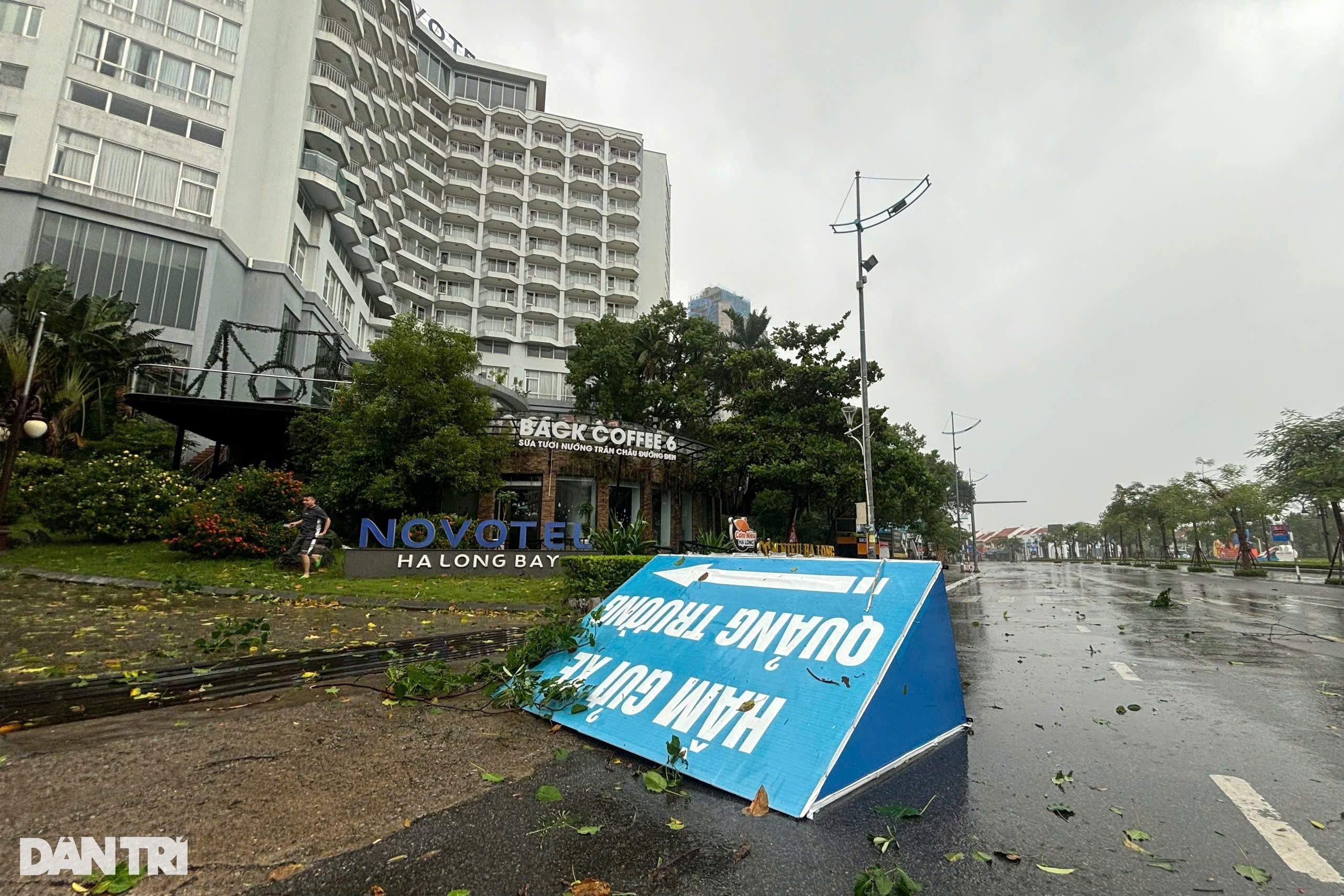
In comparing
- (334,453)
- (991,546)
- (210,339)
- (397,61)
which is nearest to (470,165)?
(397,61)

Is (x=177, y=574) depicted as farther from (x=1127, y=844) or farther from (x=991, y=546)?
(x=991, y=546)

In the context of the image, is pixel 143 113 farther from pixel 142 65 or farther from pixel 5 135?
pixel 5 135

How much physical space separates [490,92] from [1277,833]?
70949mm

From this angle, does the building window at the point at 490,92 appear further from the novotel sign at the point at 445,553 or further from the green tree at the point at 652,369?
the novotel sign at the point at 445,553

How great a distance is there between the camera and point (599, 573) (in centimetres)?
1101

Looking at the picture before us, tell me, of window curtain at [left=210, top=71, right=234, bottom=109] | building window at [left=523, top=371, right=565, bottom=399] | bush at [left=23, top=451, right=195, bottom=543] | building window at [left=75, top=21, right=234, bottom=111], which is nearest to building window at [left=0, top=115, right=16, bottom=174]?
building window at [left=75, top=21, right=234, bottom=111]

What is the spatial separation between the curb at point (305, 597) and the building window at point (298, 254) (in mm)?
22670

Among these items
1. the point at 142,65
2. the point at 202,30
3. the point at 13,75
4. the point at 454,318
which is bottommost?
the point at 13,75

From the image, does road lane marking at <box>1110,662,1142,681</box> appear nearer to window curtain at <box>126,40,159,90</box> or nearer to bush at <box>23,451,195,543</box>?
bush at <box>23,451,195,543</box>

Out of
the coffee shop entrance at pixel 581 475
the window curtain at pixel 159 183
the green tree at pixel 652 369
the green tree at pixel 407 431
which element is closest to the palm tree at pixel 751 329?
the green tree at pixel 652 369

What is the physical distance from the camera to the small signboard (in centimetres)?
336

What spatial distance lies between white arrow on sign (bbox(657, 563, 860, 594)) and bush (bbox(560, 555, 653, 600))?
4759 mm

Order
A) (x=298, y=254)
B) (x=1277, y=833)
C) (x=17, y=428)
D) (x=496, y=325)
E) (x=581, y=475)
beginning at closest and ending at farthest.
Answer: (x=1277, y=833)
(x=17, y=428)
(x=581, y=475)
(x=298, y=254)
(x=496, y=325)

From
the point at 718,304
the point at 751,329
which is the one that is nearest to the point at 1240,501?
the point at 751,329
